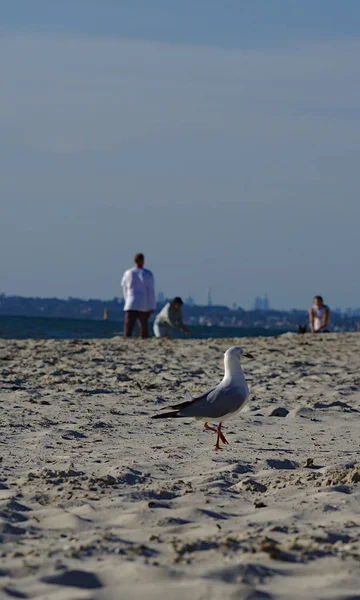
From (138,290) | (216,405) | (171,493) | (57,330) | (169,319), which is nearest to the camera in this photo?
(171,493)

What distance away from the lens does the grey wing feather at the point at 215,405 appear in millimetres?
7309

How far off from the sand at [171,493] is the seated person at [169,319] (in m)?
7.16

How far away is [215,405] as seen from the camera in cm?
732

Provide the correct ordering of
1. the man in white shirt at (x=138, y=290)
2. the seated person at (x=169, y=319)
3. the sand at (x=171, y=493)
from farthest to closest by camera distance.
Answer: the seated person at (x=169, y=319) → the man in white shirt at (x=138, y=290) → the sand at (x=171, y=493)

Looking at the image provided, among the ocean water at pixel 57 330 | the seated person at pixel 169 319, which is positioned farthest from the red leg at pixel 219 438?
the ocean water at pixel 57 330

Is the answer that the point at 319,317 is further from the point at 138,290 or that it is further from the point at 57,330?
the point at 57,330

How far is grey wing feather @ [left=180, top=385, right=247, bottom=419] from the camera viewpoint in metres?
7.31

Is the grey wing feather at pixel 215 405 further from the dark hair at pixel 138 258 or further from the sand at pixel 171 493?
the dark hair at pixel 138 258

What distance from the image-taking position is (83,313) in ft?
241

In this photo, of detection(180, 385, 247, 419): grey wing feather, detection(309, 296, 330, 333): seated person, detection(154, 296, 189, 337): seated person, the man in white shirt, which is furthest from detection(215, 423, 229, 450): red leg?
detection(309, 296, 330, 333): seated person

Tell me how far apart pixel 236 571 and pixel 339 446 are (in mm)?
3742

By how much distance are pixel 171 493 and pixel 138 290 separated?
12.5 metres

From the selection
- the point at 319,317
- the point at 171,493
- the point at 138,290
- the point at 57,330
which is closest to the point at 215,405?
the point at 171,493

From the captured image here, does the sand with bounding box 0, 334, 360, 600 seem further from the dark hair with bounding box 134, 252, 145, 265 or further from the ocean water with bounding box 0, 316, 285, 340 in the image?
the ocean water with bounding box 0, 316, 285, 340
